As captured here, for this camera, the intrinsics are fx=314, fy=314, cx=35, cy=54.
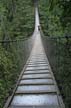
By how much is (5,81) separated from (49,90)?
1113 mm

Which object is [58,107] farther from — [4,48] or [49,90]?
[4,48]

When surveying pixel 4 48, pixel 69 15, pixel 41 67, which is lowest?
pixel 41 67

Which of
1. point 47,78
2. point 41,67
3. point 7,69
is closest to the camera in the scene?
point 7,69

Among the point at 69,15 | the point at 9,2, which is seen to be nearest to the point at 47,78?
the point at 69,15

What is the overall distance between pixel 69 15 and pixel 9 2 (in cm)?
1111

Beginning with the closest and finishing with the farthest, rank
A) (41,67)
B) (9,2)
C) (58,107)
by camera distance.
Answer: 1. (58,107)
2. (41,67)
3. (9,2)

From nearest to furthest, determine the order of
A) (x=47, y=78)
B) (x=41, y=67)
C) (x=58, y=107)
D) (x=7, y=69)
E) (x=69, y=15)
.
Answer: (x=69, y=15) < (x=58, y=107) < (x=7, y=69) < (x=47, y=78) < (x=41, y=67)

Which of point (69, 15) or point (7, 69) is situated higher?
point (69, 15)

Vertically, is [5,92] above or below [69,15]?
below

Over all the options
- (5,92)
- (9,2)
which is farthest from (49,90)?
(9,2)

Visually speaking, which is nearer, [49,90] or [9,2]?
[49,90]

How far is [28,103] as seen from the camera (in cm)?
565

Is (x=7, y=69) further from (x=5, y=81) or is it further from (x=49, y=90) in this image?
(x=49, y=90)

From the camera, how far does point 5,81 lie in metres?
5.78
